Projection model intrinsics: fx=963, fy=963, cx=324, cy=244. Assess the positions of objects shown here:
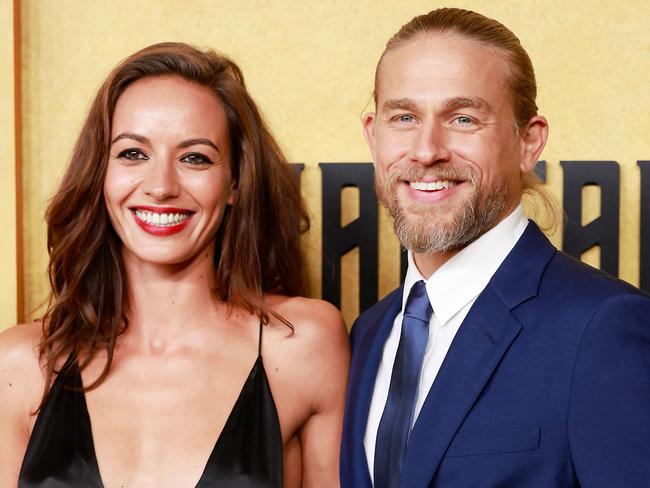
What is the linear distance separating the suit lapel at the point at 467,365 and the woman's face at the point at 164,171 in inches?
30.7

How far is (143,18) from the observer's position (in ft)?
10.4

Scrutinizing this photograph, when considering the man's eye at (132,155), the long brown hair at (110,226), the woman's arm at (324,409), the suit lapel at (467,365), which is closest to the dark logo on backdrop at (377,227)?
the long brown hair at (110,226)

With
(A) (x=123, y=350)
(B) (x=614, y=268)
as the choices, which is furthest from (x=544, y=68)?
(A) (x=123, y=350)

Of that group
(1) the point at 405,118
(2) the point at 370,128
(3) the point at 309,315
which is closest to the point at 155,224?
(3) the point at 309,315

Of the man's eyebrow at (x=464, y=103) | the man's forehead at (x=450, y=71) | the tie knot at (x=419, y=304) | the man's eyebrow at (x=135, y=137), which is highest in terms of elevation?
the man's forehead at (x=450, y=71)

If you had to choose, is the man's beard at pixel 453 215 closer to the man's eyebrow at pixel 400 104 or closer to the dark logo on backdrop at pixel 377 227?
the man's eyebrow at pixel 400 104

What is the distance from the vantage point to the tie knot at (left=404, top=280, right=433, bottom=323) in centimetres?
199

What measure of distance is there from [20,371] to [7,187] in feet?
3.21

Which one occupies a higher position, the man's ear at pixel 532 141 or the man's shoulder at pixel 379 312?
the man's ear at pixel 532 141

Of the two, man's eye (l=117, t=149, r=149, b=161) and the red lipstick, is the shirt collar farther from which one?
man's eye (l=117, t=149, r=149, b=161)

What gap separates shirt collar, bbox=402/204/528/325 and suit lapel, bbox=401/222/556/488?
65 millimetres

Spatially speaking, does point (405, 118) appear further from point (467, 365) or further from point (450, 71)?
point (467, 365)

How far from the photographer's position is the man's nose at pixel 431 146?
193 cm

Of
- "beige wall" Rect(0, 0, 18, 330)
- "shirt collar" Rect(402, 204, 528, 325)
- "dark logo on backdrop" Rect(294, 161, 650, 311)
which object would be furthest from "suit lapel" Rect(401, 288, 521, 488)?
"beige wall" Rect(0, 0, 18, 330)
